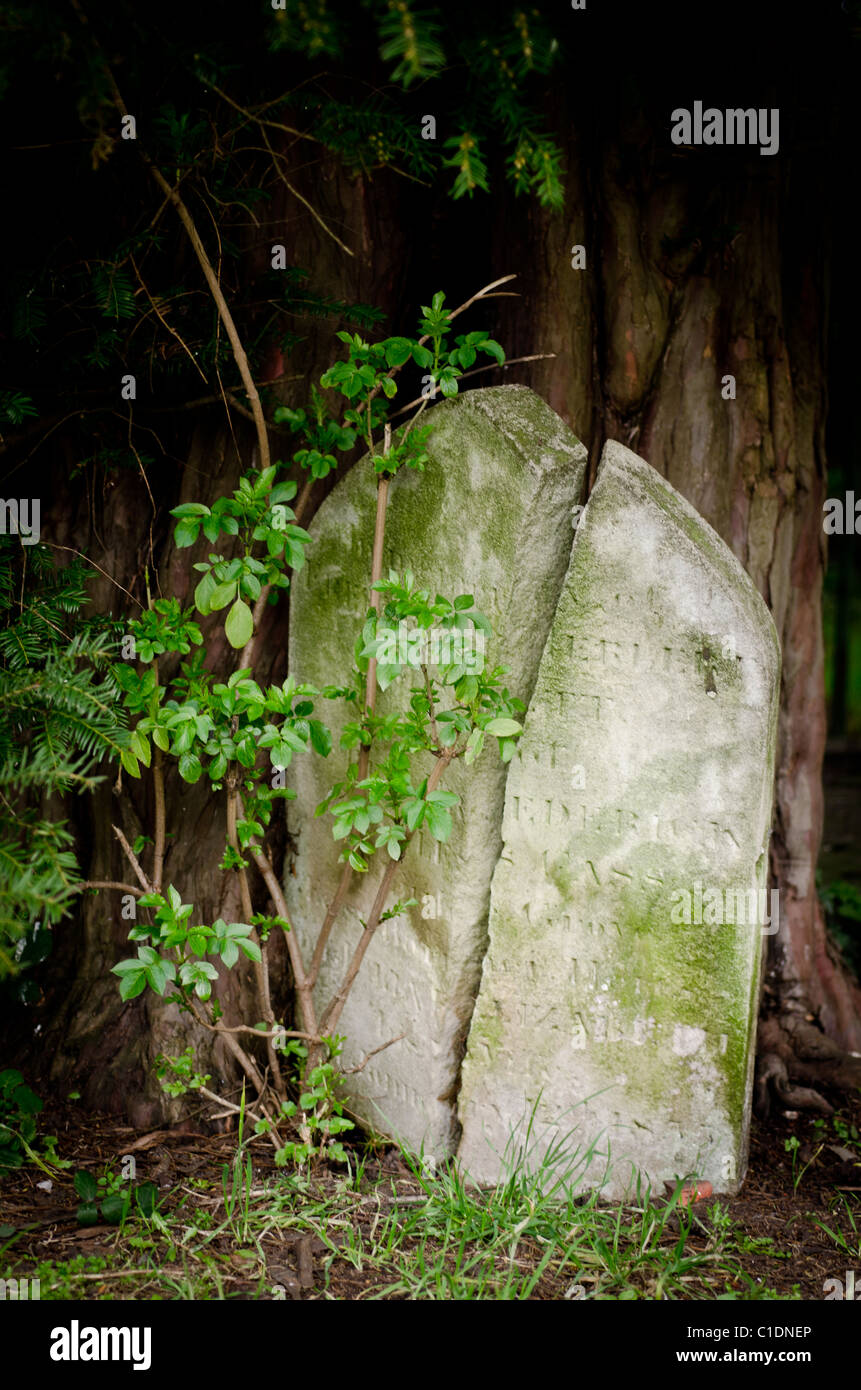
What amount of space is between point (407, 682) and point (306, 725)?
44cm

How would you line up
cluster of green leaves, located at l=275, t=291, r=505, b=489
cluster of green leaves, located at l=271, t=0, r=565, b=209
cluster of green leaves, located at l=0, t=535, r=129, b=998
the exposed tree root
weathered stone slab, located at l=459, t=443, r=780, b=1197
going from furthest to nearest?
1. the exposed tree root
2. weathered stone slab, located at l=459, t=443, r=780, b=1197
3. cluster of green leaves, located at l=275, t=291, r=505, b=489
4. cluster of green leaves, located at l=0, t=535, r=129, b=998
5. cluster of green leaves, located at l=271, t=0, r=565, b=209

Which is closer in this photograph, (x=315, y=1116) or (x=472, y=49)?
(x=472, y=49)

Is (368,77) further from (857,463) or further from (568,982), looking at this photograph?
(857,463)

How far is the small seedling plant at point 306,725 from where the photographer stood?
7.88ft

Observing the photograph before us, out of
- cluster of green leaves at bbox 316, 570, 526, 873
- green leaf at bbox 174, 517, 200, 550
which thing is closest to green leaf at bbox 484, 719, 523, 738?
cluster of green leaves at bbox 316, 570, 526, 873

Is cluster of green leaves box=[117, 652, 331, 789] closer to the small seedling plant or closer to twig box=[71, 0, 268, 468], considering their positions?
the small seedling plant

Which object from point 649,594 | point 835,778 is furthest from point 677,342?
point 835,778

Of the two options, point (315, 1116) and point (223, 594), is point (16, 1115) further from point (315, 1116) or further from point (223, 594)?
point (223, 594)

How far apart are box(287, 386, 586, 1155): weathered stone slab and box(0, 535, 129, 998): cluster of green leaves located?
25.0 inches

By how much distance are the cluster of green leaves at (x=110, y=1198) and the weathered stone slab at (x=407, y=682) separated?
661 mm

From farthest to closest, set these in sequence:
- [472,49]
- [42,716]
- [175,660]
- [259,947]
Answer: [175,660], [259,947], [42,716], [472,49]

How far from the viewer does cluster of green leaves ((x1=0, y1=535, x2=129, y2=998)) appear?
193cm

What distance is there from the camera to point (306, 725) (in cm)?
247

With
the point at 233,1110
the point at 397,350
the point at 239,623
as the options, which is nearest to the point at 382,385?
the point at 397,350
